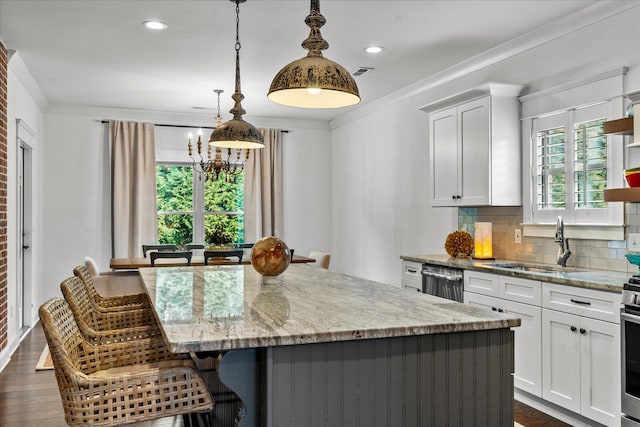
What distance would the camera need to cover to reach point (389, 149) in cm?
642

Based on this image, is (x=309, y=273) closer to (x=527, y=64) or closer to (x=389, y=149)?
(x=527, y=64)

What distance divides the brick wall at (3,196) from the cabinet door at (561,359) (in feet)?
13.6

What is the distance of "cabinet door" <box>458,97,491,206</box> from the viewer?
426 cm

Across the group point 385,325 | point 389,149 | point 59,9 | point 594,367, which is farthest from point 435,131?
point 385,325

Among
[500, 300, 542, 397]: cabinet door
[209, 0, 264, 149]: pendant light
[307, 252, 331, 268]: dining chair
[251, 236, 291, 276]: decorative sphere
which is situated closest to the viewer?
[251, 236, 291, 276]: decorative sphere

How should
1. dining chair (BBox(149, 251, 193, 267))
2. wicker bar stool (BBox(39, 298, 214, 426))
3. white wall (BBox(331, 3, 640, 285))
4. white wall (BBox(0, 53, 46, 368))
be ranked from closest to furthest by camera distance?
1. wicker bar stool (BBox(39, 298, 214, 426))
2. white wall (BBox(331, 3, 640, 285))
3. white wall (BBox(0, 53, 46, 368))
4. dining chair (BBox(149, 251, 193, 267))

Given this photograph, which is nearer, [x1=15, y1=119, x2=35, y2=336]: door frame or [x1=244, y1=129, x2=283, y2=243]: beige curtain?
[x1=15, y1=119, x2=35, y2=336]: door frame

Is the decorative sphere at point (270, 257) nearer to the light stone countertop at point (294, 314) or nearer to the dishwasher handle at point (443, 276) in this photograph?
the light stone countertop at point (294, 314)

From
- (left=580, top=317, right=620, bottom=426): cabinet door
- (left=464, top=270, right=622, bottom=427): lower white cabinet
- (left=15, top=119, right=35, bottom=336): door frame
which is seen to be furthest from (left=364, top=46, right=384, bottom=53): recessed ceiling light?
(left=15, top=119, right=35, bottom=336): door frame

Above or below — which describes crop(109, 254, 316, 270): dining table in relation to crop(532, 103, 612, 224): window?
below

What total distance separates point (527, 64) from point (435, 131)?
3.16 feet

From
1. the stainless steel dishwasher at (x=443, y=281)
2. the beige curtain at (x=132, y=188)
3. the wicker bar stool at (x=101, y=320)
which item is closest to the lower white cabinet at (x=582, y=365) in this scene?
the stainless steel dishwasher at (x=443, y=281)

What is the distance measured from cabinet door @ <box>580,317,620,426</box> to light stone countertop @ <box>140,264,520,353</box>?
1.23m

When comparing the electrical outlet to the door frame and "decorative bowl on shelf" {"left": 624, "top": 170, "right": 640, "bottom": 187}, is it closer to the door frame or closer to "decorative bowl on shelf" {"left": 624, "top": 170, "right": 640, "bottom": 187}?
"decorative bowl on shelf" {"left": 624, "top": 170, "right": 640, "bottom": 187}
